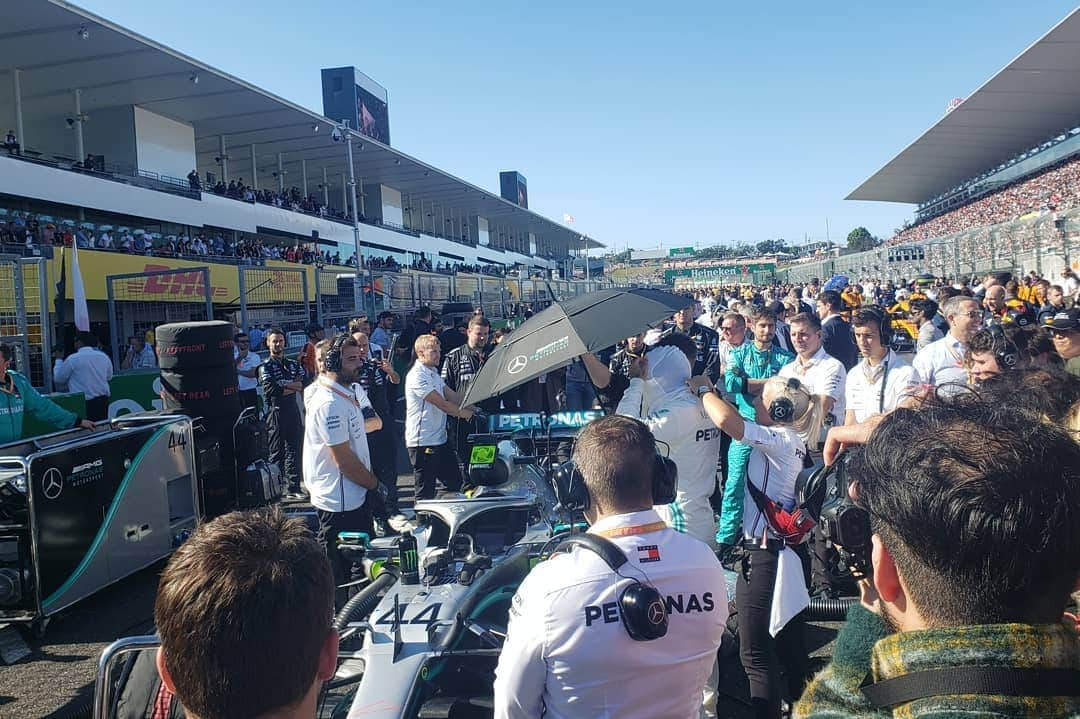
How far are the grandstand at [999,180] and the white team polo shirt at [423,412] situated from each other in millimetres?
14381

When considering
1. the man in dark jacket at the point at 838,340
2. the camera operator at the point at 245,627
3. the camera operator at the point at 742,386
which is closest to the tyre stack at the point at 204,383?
the camera operator at the point at 742,386

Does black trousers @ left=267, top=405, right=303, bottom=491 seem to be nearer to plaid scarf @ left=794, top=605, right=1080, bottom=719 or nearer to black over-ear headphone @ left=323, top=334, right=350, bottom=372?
black over-ear headphone @ left=323, top=334, right=350, bottom=372

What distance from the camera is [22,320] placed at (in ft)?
28.3

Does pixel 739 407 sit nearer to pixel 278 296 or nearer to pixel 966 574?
pixel 966 574

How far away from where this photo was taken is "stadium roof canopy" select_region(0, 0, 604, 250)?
20.3 metres

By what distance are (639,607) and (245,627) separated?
3.43 ft

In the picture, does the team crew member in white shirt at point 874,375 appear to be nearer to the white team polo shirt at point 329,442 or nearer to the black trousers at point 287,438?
the white team polo shirt at point 329,442

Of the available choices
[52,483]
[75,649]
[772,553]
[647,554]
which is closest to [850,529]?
[647,554]

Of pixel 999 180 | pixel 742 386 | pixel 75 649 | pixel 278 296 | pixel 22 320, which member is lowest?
pixel 75 649

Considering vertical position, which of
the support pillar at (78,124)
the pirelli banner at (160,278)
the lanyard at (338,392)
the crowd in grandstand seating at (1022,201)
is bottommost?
the lanyard at (338,392)

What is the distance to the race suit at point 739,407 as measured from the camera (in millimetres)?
3854

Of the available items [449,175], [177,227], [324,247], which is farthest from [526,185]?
[177,227]

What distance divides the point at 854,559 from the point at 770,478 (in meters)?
2.15

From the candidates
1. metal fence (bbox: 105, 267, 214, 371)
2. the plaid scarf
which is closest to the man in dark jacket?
the plaid scarf
